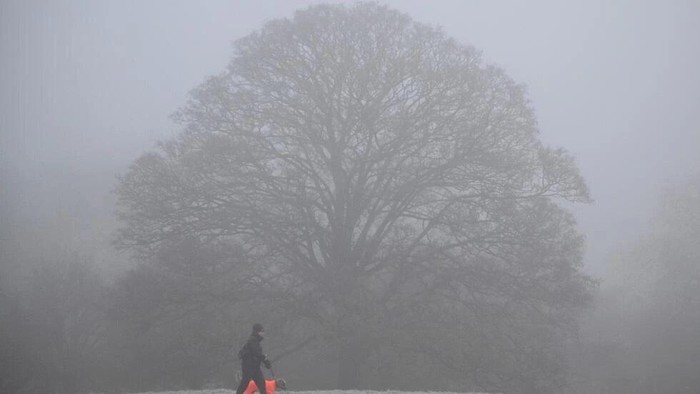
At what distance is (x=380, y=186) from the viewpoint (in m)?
19.2

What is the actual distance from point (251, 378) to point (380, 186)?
939 centimetres

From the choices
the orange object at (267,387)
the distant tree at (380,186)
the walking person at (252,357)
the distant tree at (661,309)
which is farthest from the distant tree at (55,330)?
the distant tree at (661,309)

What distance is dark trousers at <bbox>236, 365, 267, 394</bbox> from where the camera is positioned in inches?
419

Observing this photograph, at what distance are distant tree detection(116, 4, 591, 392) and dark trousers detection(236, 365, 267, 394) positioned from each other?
20.8 feet

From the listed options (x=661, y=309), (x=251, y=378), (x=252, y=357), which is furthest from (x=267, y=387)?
(x=661, y=309)

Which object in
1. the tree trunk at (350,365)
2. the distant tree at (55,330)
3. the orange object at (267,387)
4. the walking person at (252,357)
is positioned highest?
the distant tree at (55,330)

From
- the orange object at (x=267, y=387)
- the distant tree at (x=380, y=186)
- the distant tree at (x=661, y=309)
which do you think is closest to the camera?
the orange object at (x=267, y=387)

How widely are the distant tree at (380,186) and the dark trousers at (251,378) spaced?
6326 mm

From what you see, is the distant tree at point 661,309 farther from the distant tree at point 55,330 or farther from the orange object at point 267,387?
the distant tree at point 55,330

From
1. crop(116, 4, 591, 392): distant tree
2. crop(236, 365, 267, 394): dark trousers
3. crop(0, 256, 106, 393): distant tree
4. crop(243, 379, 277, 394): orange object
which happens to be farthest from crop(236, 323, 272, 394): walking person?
crop(0, 256, 106, 393): distant tree

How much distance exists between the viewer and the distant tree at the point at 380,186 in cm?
1762

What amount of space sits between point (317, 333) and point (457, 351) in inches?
144

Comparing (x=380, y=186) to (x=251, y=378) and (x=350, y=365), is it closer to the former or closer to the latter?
(x=350, y=365)

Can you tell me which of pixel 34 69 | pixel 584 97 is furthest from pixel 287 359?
pixel 584 97
